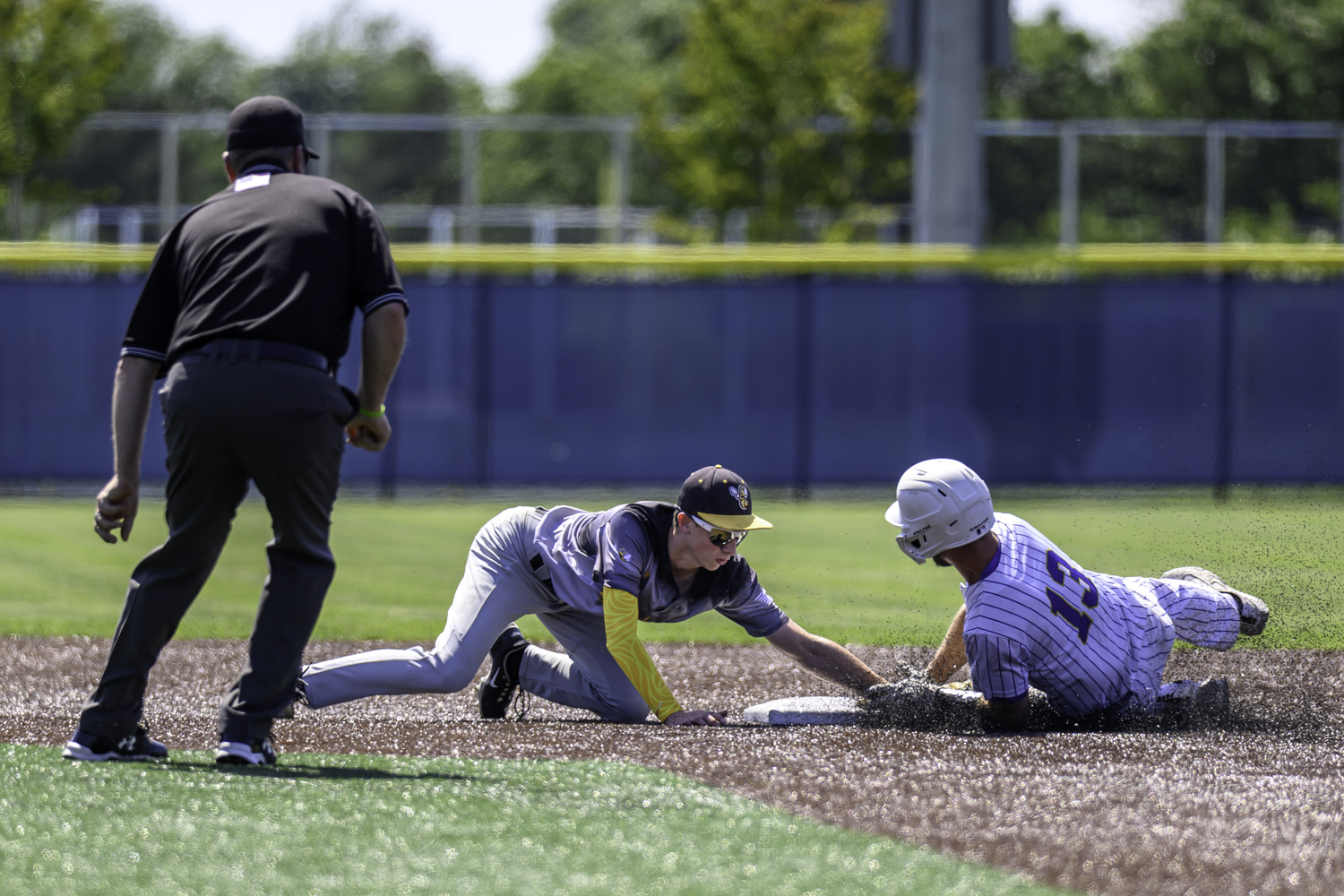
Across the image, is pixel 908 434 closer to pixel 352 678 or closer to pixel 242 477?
pixel 352 678

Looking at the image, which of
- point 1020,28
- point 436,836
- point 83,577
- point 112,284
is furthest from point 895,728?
point 1020,28

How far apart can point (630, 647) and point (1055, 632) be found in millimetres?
1374

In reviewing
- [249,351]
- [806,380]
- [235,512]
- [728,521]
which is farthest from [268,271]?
[806,380]

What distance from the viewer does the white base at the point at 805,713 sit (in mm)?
5430

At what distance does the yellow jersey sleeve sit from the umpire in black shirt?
3.55ft

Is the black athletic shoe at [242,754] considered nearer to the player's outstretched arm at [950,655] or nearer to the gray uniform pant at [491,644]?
the gray uniform pant at [491,644]

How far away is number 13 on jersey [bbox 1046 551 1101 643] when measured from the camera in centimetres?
512

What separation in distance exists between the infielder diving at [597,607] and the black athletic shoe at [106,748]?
1.03 m

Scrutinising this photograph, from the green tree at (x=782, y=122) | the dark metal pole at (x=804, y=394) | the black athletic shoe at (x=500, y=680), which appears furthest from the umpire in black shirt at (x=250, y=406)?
the green tree at (x=782, y=122)

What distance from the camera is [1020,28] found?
5159cm

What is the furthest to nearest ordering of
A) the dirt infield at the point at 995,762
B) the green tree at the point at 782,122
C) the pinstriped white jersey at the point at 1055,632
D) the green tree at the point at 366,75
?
the green tree at the point at 366,75
the green tree at the point at 782,122
the pinstriped white jersey at the point at 1055,632
the dirt infield at the point at 995,762

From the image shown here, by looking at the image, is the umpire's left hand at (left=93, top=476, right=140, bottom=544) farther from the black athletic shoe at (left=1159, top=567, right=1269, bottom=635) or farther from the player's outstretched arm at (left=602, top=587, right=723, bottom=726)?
the black athletic shoe at (left=1159, top=567, right=1269, bottom=635)

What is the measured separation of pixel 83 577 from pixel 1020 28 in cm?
4665

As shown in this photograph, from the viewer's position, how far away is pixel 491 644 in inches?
219
